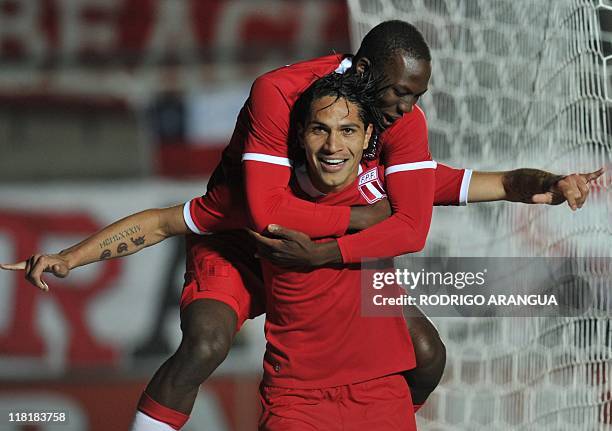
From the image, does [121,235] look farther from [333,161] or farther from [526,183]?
[526,183]

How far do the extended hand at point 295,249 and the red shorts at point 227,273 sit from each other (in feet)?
0.64

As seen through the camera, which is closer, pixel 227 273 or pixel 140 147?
pixel 227 273

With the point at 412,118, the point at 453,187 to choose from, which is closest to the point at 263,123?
the point at 412,118

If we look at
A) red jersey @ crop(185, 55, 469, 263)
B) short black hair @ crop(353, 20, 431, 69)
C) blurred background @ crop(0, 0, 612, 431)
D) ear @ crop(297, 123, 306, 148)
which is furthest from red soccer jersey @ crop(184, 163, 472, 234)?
blurred background @ crop(0, 0, 612, 431)

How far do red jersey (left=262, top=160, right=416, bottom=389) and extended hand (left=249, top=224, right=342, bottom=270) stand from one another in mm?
44

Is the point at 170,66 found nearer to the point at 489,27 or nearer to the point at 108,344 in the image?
the point at 108,344

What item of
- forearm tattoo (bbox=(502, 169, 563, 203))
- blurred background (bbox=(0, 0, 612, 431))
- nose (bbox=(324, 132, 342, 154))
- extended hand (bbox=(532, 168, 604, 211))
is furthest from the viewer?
blurred background (bbox=(0, 0, 612, 431))

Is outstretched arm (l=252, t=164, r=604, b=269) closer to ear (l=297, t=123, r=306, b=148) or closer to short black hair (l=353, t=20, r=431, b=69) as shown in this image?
ear (l=297, t=123, r=306, b=148)

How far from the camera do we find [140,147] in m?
4.16

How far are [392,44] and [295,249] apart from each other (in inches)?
15.5

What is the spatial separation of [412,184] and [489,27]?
124cm

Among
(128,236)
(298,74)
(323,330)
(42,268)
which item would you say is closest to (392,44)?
(298,74)

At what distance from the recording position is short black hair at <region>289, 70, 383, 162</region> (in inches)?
76.1

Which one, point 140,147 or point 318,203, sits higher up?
point 140,147
